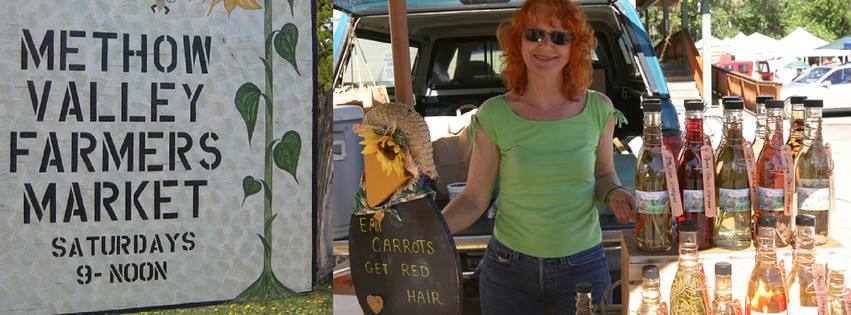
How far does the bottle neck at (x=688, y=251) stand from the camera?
1.83 metres

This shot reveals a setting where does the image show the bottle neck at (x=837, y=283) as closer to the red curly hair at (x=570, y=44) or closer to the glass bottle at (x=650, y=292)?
the glass bottle at (x=650, y=292)

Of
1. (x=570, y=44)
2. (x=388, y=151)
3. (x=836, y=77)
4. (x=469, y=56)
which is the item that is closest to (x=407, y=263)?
(x=388, y=151)

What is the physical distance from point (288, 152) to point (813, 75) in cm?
2254

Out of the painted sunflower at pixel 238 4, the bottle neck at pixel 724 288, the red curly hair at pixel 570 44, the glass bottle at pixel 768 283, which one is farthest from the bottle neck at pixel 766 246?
the painted sunflower at pixel 238 4

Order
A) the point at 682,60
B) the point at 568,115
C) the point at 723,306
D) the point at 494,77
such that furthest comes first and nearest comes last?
the point at 682,60
the point at 494,77
the point at 568,115
the point at 723,306

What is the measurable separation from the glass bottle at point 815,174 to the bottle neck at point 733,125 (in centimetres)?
15

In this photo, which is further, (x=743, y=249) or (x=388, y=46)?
(x=388, y=46)

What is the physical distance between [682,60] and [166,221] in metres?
13.1

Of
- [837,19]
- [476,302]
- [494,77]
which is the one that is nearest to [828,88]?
[494,77]

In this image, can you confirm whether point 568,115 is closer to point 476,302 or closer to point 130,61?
point 130,61

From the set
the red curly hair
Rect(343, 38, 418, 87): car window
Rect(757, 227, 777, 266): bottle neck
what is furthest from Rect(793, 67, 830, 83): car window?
Rect(757, 227, 777, 266): bottle neck

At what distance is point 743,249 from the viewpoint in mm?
2000

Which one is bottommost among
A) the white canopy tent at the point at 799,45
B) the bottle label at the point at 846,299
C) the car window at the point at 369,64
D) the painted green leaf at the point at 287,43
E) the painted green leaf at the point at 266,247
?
the bottle label at the point at 846,299

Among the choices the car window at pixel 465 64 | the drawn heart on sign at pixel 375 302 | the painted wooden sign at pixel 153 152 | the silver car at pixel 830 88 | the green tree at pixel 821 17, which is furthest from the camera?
the green tree at pixel 821 17
